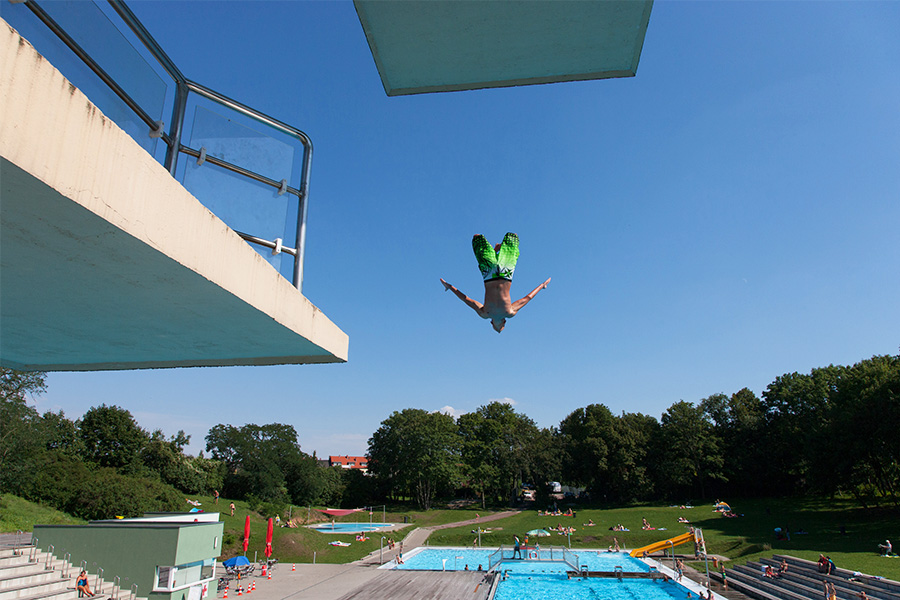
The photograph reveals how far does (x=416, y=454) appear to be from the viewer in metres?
52.7

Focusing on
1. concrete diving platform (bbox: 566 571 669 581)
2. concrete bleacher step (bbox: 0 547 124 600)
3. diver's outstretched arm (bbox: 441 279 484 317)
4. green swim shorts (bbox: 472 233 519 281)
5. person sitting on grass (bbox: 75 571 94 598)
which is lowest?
concrete diving platform (bbox: 566 571 669 581)

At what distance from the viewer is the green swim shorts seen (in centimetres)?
870

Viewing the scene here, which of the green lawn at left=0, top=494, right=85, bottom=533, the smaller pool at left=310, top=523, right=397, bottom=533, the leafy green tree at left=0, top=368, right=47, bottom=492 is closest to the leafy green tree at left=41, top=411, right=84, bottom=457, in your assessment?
the leafy green tree at left=0, top=368, right=47, bottom=492

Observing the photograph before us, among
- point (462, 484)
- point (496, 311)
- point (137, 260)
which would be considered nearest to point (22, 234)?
point (137, 260)

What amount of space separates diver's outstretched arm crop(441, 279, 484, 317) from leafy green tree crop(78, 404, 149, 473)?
133 feet

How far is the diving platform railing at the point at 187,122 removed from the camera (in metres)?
2.25

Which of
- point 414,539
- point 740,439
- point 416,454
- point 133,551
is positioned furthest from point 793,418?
point 133,551

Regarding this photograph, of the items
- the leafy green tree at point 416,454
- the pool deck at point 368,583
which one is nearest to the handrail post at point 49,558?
the pool deck at point 368,583

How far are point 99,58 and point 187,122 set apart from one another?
76cm

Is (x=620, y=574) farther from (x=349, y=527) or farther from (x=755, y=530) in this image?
(x=349, y=527)

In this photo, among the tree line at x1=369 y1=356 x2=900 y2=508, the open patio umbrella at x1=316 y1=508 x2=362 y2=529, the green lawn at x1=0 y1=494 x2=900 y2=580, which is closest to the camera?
the green lawn at x1=0 y1=494 x2=900 y2=580

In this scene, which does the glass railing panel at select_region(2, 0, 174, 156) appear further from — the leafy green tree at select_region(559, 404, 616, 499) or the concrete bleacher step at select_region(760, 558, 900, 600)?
the leafy green tree at select_region(559, 404, 616, 499)

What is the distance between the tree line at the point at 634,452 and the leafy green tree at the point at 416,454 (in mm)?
120

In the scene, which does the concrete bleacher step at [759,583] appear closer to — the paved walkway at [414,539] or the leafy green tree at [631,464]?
the paved walkway at [414,539]
